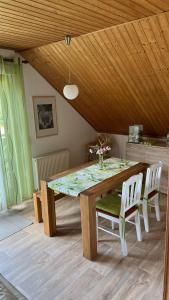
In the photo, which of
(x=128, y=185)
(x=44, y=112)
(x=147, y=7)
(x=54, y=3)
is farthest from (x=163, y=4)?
(x=44, y=112)

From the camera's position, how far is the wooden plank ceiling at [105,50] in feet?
7.04

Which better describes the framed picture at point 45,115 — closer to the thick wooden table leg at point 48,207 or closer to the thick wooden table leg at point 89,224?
the thick wooden table leg at point 48,207

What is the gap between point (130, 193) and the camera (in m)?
2.60

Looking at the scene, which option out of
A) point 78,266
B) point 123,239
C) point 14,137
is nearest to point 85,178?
point 123,239

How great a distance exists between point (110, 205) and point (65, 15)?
212 cm


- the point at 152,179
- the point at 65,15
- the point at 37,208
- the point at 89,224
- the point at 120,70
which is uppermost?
the point at 65,15

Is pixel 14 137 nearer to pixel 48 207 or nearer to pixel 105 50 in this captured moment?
pixel 48 207

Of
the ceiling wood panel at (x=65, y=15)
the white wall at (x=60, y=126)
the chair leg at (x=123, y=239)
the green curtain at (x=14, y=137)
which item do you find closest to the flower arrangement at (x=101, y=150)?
the white wall at (x=60, y=126)

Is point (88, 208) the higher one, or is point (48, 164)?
point (48, 164)

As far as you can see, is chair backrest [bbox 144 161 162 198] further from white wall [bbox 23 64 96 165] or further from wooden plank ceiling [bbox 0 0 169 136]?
white wall [bbox 23 64 96 165]

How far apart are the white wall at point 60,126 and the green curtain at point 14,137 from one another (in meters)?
0.26

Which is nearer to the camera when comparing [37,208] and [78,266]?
[78,266]

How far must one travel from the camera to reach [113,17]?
2.33 metres

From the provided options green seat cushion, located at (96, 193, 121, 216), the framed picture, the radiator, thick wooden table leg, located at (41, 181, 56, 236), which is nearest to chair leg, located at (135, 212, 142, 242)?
green seat cushion, located at (96, 193, 121, 216)
